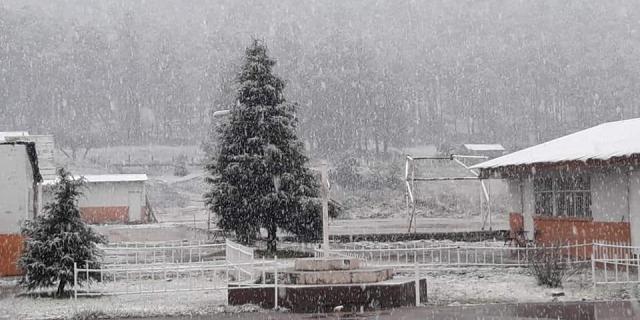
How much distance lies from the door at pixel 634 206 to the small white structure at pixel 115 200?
36.1 meters

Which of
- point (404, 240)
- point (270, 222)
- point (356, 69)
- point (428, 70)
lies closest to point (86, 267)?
point (270, 222)

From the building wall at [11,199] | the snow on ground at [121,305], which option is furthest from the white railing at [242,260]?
the building wall at [11,199]

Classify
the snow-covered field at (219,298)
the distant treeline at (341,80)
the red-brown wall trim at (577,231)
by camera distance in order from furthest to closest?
the distant treeline at (341,80) < the red-brown wall trim at (577,231) < the snow-covered field at (219,298)

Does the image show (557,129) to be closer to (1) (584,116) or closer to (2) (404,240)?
(1) (584,116)

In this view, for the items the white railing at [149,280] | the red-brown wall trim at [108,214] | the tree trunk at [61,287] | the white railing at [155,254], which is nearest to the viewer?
the white railing at [149,280]

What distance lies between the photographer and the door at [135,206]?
49.5m

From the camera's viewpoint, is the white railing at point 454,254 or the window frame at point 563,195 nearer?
the white railing at point 454,254

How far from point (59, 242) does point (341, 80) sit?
83.8 m

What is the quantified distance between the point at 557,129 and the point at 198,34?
8017 cm

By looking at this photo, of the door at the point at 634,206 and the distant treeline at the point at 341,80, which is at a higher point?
the distant treeline at the point at 341,80

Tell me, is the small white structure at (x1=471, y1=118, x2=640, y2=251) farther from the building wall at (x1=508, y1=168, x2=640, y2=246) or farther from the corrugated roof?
the corrugated roof

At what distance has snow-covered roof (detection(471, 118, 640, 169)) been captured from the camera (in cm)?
1720

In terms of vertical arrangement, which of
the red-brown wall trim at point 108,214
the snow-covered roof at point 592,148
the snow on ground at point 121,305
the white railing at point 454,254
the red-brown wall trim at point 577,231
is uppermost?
the snow-covered roof at point 592,148

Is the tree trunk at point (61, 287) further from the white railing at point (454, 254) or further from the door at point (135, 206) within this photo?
the door at point (135, 206)
